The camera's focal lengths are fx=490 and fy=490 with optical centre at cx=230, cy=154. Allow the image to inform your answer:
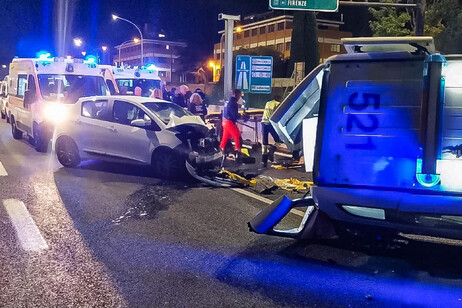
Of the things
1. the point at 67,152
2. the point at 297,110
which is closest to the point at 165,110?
the point at 67,152

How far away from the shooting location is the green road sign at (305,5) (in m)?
12.0

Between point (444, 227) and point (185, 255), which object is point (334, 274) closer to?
point (444, 227)

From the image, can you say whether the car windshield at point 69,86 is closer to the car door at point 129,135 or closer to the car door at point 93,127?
the car door at point 93,127

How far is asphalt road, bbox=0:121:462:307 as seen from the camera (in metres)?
4.03

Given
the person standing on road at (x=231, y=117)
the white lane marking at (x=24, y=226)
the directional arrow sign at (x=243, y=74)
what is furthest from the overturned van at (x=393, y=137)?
the directional arrow sign at (x=243, y=74)

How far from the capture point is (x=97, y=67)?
13797mm

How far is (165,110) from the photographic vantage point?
377 inches

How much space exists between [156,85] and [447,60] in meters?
14.2

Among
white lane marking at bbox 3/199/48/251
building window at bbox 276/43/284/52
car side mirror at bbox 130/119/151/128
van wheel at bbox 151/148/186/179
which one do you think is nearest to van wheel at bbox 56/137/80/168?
car side mirror at bbox 130/119/151/128

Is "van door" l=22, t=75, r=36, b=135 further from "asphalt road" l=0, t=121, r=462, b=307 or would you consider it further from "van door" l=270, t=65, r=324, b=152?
"van door" l=270, t=65, r=324, b=152

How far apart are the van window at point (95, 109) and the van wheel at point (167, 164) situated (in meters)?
1.52

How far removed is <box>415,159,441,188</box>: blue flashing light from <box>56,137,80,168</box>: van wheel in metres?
7.61

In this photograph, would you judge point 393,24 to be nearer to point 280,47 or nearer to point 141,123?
point 141,123

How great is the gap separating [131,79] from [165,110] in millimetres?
7726
